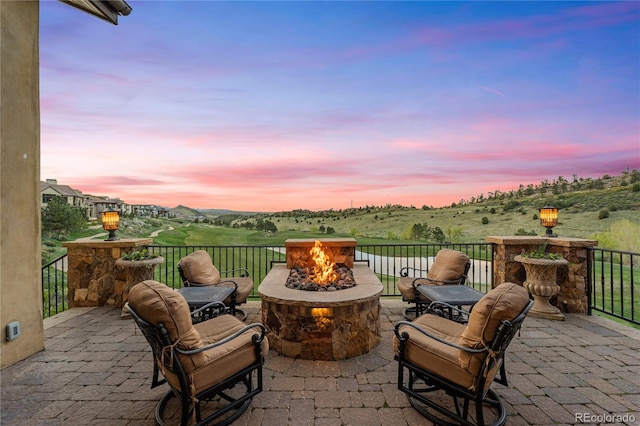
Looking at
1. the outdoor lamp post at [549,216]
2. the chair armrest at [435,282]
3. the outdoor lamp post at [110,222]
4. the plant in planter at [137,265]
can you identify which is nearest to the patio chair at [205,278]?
the plant in planter at [137,265]

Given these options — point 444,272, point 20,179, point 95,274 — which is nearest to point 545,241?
point 444,272

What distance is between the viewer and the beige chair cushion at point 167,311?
1.69 metres

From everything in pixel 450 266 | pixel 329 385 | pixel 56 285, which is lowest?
pixel 329 385

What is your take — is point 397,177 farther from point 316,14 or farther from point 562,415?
point 562,415

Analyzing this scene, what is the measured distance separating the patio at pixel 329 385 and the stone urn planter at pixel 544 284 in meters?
0.58

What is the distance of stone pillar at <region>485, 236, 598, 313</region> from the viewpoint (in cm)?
432

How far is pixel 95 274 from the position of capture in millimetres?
4672

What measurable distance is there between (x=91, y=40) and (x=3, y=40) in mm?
3064

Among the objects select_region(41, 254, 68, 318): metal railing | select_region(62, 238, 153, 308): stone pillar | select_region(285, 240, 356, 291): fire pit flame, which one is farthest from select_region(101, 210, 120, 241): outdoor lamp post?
select_region(285, 240, 356, 291): fire pit flame

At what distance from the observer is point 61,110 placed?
604cm

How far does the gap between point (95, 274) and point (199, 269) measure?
2089 millimetres

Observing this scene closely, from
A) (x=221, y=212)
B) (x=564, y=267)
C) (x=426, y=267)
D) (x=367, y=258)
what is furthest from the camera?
(x=221, y=212)

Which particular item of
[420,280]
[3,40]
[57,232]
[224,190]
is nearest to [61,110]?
[3,40]

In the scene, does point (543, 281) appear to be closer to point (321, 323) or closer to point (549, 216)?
point (549, 216)
